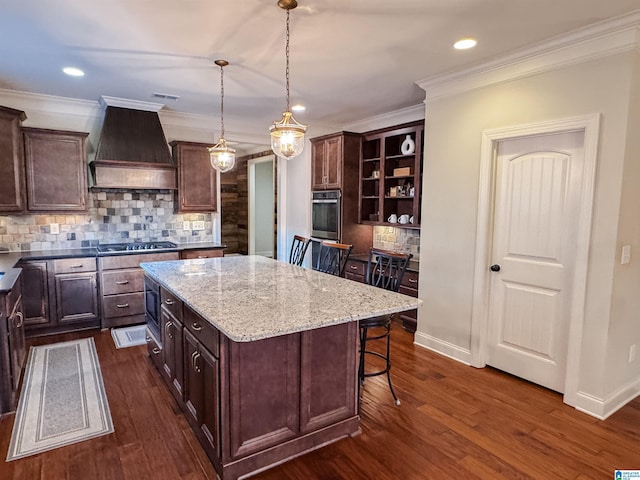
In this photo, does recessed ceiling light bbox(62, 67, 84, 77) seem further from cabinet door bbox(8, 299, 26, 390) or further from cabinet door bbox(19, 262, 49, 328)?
cabinet door bbox(8, 299, 26, 390)

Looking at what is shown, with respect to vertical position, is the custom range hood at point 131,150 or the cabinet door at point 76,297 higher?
the custom range hood at point 131,150

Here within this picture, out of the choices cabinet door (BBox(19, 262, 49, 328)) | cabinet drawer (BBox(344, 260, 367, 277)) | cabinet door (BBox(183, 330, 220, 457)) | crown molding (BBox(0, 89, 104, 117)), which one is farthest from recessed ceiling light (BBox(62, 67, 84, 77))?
cabinet drawer (BBox(344, 260, 367, 277))

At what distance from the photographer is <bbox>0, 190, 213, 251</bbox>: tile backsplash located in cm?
442

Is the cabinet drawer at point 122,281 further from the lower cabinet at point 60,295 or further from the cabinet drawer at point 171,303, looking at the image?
the cabinet drawer at point 171,303

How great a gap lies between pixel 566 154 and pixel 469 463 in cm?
223

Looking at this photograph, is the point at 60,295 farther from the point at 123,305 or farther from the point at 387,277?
the point at 387,277

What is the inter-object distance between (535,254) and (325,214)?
9.60 ft

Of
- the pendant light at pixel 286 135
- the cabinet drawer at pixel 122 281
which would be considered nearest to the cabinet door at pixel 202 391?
A: the pendant light at pixel 286 135

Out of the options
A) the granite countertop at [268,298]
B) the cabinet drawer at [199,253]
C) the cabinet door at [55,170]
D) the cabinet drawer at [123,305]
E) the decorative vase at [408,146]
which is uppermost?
the decorative vase at [408,146]

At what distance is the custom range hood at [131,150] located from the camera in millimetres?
Result: 4398

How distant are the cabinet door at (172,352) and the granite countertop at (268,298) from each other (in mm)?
292

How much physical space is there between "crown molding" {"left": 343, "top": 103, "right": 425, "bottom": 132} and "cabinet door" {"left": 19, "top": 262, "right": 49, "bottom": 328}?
429cm

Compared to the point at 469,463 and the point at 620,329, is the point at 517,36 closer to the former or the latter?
the point at 620,329

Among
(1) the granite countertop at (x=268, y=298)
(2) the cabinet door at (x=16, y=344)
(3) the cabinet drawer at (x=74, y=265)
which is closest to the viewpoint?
(1) the granite countertop at (x=268, y=298)
